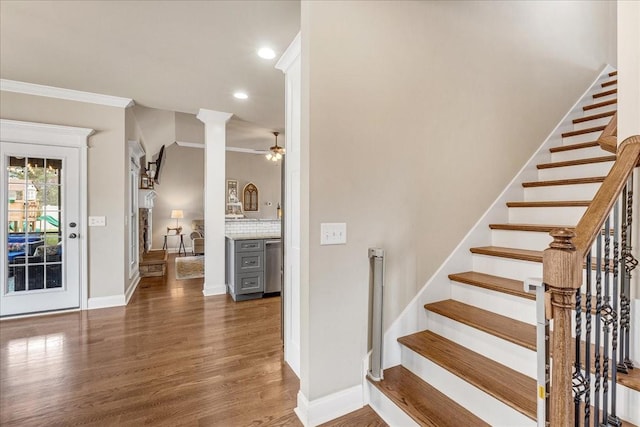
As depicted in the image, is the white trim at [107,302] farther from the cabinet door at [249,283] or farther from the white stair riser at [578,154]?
the white stair riser at [578,154]

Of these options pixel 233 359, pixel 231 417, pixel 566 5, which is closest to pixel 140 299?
pixel 233 359

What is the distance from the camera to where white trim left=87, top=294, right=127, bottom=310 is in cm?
379

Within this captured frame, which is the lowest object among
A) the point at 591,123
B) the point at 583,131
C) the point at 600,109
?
the point at 583,131

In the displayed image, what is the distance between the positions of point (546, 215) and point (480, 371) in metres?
1.44

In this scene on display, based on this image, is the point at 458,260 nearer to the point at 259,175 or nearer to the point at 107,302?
the point at 107,302

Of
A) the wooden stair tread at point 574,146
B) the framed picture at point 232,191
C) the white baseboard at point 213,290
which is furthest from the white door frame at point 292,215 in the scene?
the framed picture at point 232,191

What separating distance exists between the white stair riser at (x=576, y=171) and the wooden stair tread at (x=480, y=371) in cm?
182

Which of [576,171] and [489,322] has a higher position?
[576,171]

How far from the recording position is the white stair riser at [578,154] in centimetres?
256

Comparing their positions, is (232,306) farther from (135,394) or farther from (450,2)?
(450,2)

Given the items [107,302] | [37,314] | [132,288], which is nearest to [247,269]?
[107,302]

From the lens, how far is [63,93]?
361 cm

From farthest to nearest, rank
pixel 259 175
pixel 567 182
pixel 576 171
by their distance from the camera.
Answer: pixel 259 175
pixel 576 171
pixel 567 182

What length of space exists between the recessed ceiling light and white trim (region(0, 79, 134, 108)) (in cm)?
225
